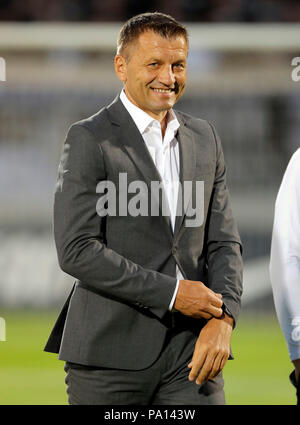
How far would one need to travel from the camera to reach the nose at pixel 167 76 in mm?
1957

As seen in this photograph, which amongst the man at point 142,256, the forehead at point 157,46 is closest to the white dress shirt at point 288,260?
the man at point 142,256

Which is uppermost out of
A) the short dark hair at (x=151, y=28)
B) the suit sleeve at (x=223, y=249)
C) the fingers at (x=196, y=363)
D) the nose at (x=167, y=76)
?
the short dark hair at (x=151, y=28)

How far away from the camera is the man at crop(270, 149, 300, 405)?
1.96 meters

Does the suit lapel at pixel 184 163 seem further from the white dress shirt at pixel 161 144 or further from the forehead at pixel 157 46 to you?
the forehead at pixel 157 46

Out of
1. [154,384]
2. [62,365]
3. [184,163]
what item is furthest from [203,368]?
[62,365]

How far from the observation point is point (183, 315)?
1987 mm

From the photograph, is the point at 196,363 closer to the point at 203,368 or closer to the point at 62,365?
the point at 203,368

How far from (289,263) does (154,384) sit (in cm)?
44

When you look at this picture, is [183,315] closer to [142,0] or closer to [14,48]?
[14,48]

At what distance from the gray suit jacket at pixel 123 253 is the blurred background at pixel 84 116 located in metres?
3.50

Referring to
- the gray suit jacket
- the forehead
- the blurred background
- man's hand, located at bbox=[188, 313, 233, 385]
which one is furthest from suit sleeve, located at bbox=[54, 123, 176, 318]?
the blurred background

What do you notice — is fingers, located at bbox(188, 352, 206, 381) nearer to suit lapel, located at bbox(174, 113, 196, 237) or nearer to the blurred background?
suit lapel, located at bbox(174, 113, 196, 237)

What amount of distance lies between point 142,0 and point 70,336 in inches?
273

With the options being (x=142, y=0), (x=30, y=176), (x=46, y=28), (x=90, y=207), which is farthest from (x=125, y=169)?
(x=142, y=0)
